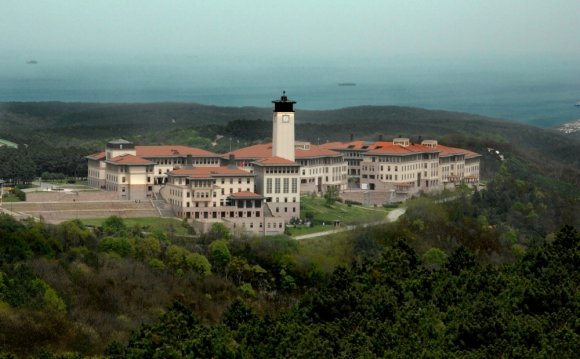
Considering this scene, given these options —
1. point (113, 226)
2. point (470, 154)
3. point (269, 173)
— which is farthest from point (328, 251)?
point (470, 154)

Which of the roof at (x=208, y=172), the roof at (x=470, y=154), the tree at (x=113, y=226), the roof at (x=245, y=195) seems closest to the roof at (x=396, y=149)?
the roof at (x=470, y=154)

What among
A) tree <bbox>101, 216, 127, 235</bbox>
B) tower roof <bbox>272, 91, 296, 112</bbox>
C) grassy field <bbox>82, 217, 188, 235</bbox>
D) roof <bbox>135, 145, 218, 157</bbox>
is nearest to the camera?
tree <bbox>101, 216, 127, 235</bbox>

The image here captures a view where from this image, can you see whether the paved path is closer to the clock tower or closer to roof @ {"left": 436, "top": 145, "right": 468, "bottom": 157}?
the clock tower

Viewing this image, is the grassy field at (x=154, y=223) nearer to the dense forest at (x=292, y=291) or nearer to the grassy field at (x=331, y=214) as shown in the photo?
the dense forest at (x=292, y=291)

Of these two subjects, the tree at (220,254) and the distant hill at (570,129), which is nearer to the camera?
the tree at (220,254)

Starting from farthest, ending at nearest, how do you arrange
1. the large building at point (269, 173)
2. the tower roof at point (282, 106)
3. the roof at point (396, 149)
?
the roof at point (396, 149)
the tower roof at point (282, 106)
the large building at point (269, 173)

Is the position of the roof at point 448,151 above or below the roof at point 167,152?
below

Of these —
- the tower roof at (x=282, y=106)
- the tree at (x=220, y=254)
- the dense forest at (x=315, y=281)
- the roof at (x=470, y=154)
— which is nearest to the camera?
the dense forest at (x=315, y=281)

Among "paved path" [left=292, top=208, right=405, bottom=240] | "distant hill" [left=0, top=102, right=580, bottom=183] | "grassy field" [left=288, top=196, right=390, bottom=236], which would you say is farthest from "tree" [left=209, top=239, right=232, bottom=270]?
"distant hill" [left=0, top=102, right=580, bottom=183]
